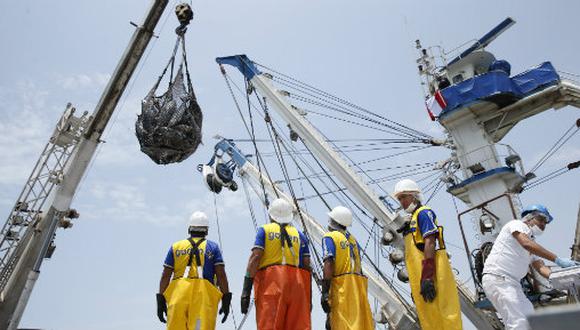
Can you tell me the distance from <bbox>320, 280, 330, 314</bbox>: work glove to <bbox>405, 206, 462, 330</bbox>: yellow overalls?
2.95ft

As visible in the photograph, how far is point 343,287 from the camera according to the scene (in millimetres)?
4684

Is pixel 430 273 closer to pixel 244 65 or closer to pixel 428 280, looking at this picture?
pixel 428 280

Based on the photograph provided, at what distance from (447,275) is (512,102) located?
42.6 feet

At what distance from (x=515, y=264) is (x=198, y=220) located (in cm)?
350

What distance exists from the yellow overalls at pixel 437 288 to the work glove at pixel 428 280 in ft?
0.23

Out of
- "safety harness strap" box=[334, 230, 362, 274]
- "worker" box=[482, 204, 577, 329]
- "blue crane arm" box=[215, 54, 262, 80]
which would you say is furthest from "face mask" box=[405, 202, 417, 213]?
"blue crane arm" box=[215, 54, 262, 80]

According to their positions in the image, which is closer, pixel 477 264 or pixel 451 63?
pixel 477 264

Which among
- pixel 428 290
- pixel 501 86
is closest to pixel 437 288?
pixel 428 290

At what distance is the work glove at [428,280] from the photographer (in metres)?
4.27

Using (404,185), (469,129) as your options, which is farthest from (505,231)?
(469,129)

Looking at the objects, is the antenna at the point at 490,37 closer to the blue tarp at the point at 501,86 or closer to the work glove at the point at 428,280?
the blue tarp at the point at 501,86

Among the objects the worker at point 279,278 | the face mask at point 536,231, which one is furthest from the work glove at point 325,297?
the face mask at point 536,231

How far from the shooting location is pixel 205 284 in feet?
15.8

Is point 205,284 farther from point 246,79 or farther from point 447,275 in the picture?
point 246,79
